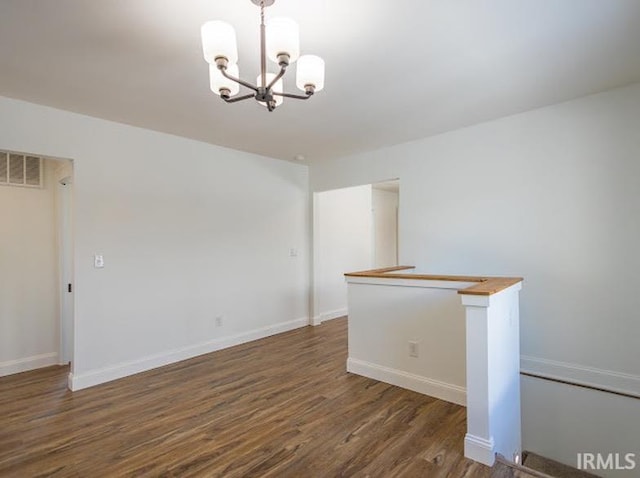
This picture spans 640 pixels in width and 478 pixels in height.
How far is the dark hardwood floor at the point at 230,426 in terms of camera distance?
2.01 meters

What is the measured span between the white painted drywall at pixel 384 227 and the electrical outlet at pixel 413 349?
4.34 m

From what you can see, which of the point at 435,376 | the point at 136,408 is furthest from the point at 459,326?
the point at 136,408

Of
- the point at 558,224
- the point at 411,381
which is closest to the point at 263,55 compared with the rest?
the point at 411,381

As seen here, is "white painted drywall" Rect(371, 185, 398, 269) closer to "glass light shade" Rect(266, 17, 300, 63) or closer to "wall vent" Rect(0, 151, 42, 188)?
"wall vent" Rect(0, 151, 42, 188)

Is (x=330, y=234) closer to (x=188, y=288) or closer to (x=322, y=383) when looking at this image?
(x=188, y=288)

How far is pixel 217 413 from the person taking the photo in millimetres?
2631

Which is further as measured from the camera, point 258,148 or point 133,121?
point 258,148

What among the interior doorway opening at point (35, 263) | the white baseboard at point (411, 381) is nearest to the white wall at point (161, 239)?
the interior doorway opening at point (35, 263)

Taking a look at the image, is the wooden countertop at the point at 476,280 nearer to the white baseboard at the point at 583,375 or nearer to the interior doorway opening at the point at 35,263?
the white baseboard at the point at 583,375

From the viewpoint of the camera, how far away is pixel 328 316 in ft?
18.8

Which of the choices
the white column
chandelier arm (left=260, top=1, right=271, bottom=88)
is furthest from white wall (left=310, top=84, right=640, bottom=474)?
chandelier arm (left=260, top=1, right=271, bottom=88)

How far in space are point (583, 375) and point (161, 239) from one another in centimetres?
438

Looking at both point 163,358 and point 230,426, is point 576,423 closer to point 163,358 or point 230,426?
point 230,426

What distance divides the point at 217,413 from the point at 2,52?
2909 mm
